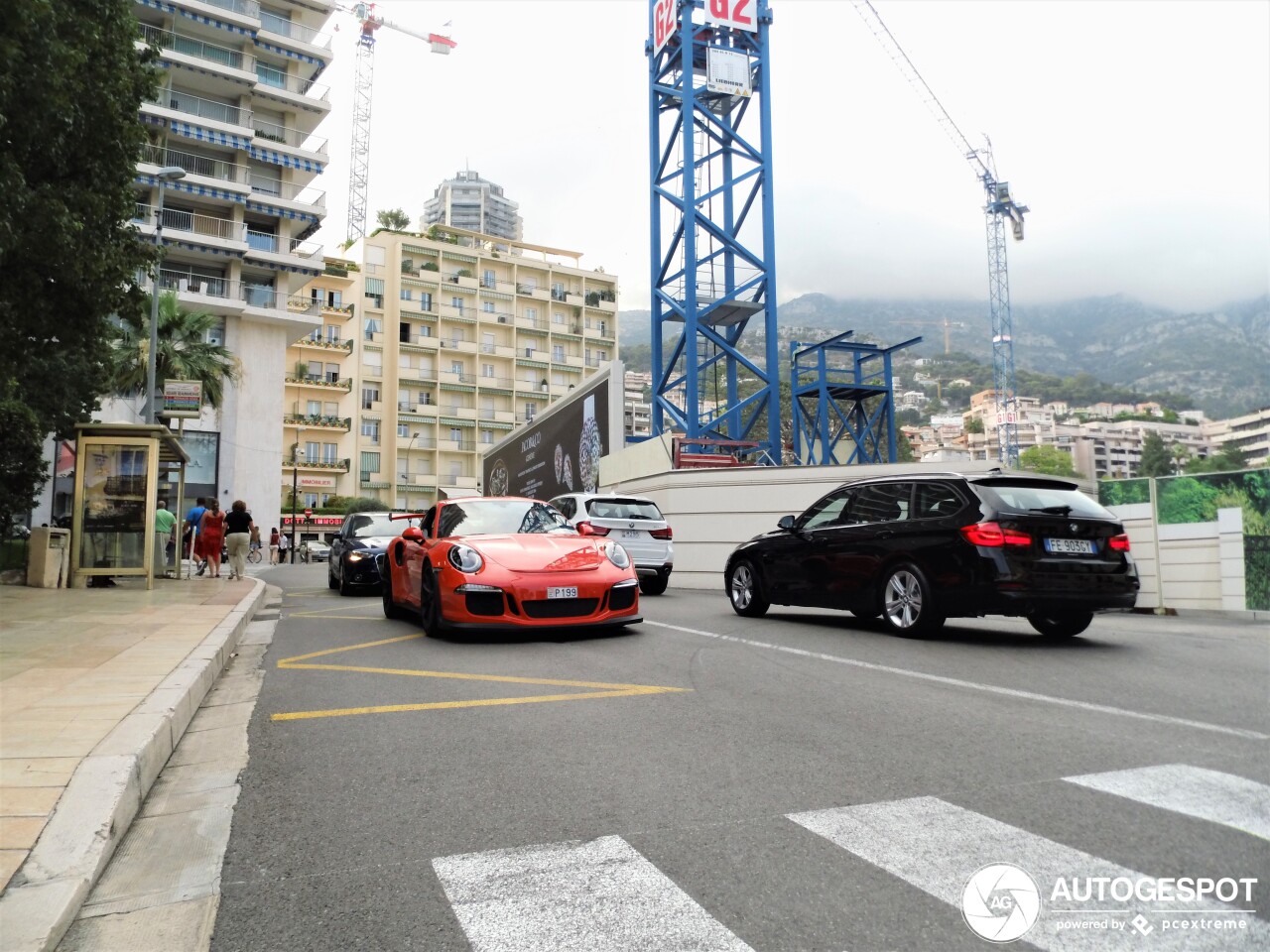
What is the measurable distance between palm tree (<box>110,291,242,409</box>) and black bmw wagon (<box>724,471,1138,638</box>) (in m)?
30.7

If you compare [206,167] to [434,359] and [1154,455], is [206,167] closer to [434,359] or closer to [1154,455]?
[434,359]

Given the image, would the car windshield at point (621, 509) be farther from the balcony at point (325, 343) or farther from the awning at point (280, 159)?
the balcony at point (325, 343)

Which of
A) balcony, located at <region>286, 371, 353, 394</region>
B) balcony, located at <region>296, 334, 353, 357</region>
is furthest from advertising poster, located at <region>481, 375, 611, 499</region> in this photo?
balcony, located at <region>296, 334, 353, 357</region>

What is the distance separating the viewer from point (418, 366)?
262 ft

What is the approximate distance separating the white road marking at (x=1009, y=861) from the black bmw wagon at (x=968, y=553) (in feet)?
15.0

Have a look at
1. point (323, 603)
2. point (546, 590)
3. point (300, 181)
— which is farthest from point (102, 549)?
point (300, 181)

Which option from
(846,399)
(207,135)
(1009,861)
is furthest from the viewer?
(207,135)

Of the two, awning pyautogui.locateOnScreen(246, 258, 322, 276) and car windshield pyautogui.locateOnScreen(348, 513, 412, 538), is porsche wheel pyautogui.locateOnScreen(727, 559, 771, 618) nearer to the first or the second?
car windshield pyautogui.locateOnScreen(348, 513, 412, 538)

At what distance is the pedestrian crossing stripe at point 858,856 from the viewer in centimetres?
235

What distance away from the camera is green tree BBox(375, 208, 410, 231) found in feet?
269

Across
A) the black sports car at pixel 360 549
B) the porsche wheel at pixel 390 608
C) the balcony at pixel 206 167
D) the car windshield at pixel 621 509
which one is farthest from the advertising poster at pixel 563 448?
the balcony at pixel 206 167

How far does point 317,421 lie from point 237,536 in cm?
5480

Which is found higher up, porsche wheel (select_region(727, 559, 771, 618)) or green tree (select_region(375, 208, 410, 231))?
green tree (select_region(375, 208, 410, 231))
